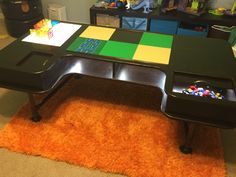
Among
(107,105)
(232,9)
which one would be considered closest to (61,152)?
(107,105)

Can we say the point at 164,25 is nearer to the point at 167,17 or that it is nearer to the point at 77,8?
the point at 167,17

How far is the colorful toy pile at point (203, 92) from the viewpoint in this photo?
1.38 m

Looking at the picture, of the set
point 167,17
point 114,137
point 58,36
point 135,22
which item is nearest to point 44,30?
point 58,36

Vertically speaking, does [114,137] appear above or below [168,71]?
below

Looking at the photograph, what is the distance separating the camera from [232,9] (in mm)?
2600

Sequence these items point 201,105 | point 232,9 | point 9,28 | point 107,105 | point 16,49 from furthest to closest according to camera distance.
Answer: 1. point 9,28
2. point 232,9
3. point 107,105
4. point 16,49
5. point 201,105

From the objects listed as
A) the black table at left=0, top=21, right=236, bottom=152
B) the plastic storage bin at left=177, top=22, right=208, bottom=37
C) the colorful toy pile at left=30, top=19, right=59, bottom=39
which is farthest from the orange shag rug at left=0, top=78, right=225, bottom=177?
the plastic storage bin at left=177, top=22, right=208, bottom=37

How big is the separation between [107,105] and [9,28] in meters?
1.86

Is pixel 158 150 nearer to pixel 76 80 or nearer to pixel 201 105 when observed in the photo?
pixel 201 105

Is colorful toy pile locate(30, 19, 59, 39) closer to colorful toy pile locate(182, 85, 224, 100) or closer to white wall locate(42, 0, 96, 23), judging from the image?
colorful toy pile locate(182, 85, 224, 100)

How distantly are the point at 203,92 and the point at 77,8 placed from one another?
7.65 feet

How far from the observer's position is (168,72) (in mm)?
1459

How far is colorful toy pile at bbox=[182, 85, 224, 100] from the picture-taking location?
4.52ft

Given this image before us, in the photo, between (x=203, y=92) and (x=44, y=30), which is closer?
(x=203, y=92)
